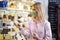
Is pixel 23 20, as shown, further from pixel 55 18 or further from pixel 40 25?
pixel 55 18

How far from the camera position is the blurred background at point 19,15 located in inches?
42.1

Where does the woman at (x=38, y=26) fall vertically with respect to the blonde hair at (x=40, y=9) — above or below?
below

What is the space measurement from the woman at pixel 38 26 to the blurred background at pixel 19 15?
4 cm

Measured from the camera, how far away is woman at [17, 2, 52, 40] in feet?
3.63

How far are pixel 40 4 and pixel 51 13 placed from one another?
139mm

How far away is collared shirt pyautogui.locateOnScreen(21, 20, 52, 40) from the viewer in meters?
1.10

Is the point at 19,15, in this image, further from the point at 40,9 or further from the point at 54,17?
the point at 54,17

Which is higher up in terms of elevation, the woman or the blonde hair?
the blonde hair

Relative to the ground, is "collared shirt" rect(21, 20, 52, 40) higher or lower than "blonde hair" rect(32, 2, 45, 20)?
lower

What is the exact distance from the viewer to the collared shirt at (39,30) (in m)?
1.10

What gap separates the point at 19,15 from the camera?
1097 millimetres

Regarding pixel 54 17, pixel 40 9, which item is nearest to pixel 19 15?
pixel 40 9

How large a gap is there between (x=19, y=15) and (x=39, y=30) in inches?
9.4

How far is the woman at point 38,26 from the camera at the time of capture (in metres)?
1.11
